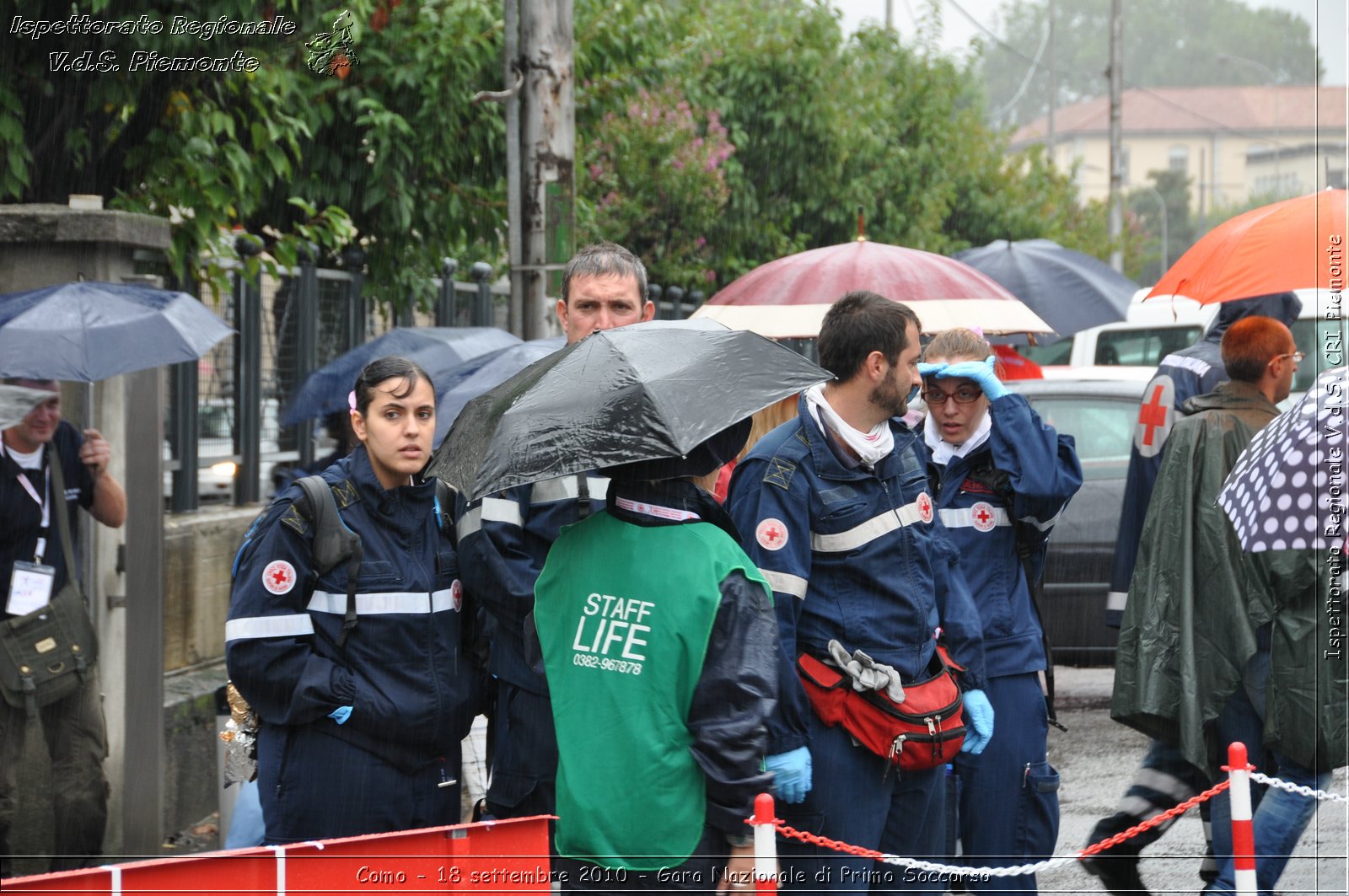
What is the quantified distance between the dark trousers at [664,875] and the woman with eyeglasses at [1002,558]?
1.58 m

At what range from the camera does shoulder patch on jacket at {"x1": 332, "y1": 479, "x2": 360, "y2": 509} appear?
13.5 ft

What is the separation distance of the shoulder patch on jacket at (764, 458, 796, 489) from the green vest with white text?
0.65 meters

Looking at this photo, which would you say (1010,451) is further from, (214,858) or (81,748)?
(81,748)

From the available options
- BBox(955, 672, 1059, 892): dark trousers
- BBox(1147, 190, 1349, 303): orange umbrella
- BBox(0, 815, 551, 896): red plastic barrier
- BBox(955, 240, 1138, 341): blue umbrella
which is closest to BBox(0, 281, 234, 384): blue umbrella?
BBox(0, 815, 551, 896): red plastic barrier

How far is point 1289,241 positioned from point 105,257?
4423 mm

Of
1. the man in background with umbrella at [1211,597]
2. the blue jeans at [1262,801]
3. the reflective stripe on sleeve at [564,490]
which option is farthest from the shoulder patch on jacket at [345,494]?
the blue jeans at [1262,801]

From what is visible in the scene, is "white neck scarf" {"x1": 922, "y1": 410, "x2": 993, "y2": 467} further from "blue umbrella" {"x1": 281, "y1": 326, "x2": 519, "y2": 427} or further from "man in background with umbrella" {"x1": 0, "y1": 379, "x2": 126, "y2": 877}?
"man in background with umbrella" {"x1": 0, "y1": 379, "x2": 126, "y2": 877}

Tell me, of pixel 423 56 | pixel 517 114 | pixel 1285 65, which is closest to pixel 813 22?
pixel 423 56

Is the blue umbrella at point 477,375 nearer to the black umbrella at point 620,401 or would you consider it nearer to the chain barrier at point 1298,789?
the black umbrella at point 620,401

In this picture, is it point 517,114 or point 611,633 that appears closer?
point 611,633

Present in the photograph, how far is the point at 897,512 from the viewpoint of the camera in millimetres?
4043

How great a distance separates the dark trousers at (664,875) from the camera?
10.6 ft

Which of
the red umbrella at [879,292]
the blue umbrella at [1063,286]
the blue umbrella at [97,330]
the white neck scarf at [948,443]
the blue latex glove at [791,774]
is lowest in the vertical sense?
the blue latex glove at [791,774]

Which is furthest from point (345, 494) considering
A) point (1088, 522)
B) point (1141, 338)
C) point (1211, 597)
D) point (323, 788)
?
point (1141, 338)
